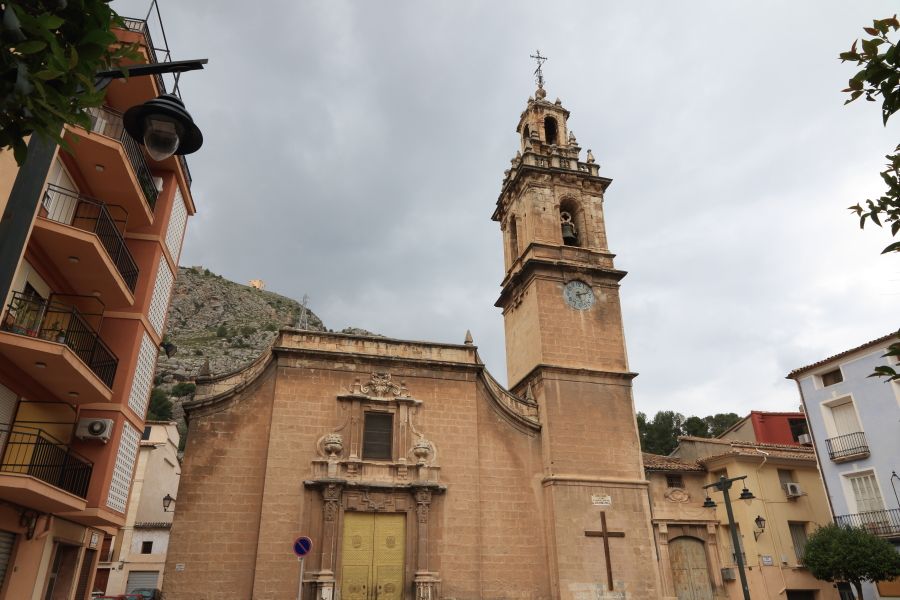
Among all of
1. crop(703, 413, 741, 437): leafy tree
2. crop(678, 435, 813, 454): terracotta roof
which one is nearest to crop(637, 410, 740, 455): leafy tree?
crop(703, 413, 741, 437): leafy tree

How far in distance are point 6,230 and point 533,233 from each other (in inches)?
848

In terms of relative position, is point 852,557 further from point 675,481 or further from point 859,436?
point 675,481

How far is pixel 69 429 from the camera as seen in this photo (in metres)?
12.9

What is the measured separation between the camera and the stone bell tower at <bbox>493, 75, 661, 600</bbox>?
2017 cm

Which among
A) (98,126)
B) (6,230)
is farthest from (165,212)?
(6,230)

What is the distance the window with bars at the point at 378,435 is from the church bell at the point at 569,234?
35.4 ft

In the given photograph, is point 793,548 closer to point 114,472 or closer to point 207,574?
point 207,574

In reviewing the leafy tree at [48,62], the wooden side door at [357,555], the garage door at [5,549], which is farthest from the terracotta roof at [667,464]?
the leafy tree at [48,62]

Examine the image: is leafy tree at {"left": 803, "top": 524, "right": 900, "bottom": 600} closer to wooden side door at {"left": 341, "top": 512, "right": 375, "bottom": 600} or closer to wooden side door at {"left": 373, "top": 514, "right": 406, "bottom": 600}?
wooden side door at {"left": 373, "top": 514, "right": 406, "bottom": 600}

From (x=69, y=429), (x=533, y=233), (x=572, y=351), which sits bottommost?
(x=69, y=429)

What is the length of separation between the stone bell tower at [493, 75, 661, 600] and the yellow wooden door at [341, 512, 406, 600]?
4.99 meters

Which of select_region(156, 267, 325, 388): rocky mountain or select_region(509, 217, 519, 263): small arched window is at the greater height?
select_region(156, 267, 325, 388): rocky mountain

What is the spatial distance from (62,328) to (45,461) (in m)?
2.78

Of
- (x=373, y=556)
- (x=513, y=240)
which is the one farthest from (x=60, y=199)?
(x=513, y=240)
